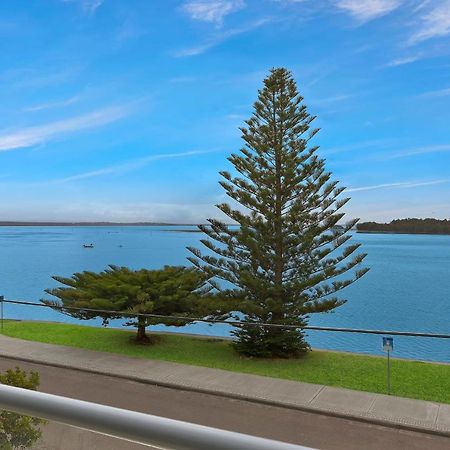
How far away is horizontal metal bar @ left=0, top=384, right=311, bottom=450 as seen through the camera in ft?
3.52

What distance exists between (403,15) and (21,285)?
1060 inches

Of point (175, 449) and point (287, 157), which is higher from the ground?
point (287, 157)

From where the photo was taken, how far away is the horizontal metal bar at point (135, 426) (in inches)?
42.3

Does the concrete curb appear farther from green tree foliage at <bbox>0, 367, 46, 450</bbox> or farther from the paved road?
green tree foliage at <bbox>0, 367, 46, 450</bbox>

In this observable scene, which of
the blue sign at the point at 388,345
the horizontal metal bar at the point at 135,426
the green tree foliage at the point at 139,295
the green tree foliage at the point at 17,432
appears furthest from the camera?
the green tree foliage at the point at 139,295

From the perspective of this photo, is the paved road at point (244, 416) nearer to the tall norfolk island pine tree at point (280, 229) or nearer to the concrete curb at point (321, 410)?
the concrete curb at point (321, 410)

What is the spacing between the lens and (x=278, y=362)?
10109 millimetres

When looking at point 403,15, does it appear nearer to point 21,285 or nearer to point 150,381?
point 150,381

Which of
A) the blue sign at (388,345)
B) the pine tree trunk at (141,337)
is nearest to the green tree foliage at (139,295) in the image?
the pine tree trunk at (141,337)

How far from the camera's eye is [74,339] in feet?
37.1

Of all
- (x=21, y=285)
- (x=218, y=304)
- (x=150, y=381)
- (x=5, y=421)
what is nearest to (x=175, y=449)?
(x=5, y=421)

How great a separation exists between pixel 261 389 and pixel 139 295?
3846mm

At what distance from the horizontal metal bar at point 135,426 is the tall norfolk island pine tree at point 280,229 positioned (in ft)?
31.5

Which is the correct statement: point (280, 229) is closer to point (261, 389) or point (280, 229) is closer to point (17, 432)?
point (261, 389)
